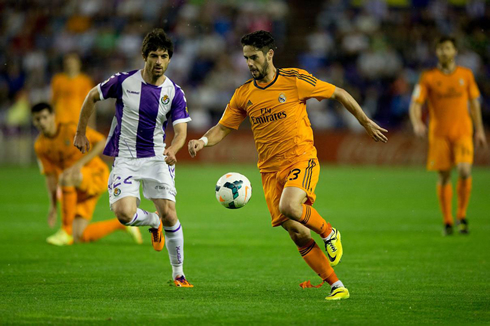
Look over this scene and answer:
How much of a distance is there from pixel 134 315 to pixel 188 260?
3.28 metres

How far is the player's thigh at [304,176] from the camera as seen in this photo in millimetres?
6410

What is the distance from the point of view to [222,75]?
2600 centimetres

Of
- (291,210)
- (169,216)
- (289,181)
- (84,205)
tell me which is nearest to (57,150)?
(84,205)

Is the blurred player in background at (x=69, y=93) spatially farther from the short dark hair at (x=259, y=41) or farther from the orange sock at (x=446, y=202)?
the short dark hair at (x=259, y=41)

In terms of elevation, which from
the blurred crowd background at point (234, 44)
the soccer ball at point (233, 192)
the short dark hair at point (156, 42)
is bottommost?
the soccer ball at point (233, 192)

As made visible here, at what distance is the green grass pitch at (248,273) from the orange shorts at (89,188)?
51cm

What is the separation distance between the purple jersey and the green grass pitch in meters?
1.24

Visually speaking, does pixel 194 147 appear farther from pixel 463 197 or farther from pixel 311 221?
pixel 463 197

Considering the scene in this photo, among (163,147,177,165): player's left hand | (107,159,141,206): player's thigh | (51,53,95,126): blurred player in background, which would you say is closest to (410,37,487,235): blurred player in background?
(107,159,141,206): player's thigh

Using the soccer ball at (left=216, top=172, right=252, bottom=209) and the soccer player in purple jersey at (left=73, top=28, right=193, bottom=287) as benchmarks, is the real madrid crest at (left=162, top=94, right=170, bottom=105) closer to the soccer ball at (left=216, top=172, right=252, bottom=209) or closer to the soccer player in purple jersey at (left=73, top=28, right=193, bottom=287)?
→ the soccer player in purple jersey at (left=73, top=28, right=193, bottom=287)

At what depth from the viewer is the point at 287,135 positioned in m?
6.70

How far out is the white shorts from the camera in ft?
23.4

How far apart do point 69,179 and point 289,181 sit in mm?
4332

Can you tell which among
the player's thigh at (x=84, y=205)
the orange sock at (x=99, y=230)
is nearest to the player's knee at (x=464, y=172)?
the orange sock at (x=99, y=230)
